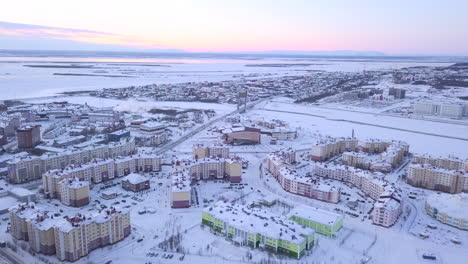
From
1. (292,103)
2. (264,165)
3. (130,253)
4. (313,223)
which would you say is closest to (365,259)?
(313,223)

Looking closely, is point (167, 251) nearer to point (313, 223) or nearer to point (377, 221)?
point (313, 223)

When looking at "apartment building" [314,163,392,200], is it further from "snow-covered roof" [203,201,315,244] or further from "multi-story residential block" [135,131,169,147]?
"multi-story residential block" [135,131,169,147]

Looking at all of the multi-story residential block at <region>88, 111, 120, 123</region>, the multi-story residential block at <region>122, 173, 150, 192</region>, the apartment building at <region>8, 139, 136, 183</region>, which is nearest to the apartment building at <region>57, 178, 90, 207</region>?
the multi-story residential block at <region>122, 173, 150, 192</region>

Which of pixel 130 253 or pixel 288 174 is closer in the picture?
pixel 130 253

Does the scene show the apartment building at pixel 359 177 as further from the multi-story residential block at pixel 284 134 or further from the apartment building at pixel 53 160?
the apartment building at pixel 53 160

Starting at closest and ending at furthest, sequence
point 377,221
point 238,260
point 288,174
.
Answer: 1. point 238,260
2. point 377,221
3. point 288,174

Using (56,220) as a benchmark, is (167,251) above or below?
below
